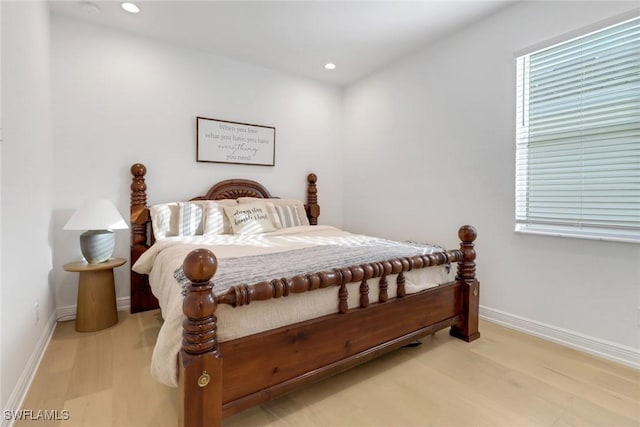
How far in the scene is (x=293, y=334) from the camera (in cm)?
148

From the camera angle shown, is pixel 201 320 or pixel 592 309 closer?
pixel 201 320

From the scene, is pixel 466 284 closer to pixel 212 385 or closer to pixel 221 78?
pixel 212 385

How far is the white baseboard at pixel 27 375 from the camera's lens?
4.72 ft

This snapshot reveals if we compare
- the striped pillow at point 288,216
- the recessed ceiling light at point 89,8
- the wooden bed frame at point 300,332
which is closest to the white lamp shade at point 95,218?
the striped pillow at point 288,216

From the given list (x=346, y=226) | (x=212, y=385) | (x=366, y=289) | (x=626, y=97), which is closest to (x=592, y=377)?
(x=366, y=289)

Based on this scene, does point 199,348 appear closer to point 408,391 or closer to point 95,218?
point 408,391

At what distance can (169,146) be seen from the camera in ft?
10.3

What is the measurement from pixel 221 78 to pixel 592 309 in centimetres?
383

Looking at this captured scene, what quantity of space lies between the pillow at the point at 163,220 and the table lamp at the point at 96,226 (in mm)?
306

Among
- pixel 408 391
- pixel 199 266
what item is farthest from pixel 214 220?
pixel 408 391

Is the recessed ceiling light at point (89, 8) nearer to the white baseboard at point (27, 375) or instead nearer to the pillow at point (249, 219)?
the pillow at point (249, 219)

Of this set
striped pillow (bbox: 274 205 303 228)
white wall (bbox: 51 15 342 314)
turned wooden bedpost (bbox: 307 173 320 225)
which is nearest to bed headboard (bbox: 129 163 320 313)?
white wall (bbox: 51 15 342 314)

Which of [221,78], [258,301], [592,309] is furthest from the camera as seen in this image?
[221,78]

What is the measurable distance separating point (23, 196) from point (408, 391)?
238 cm
